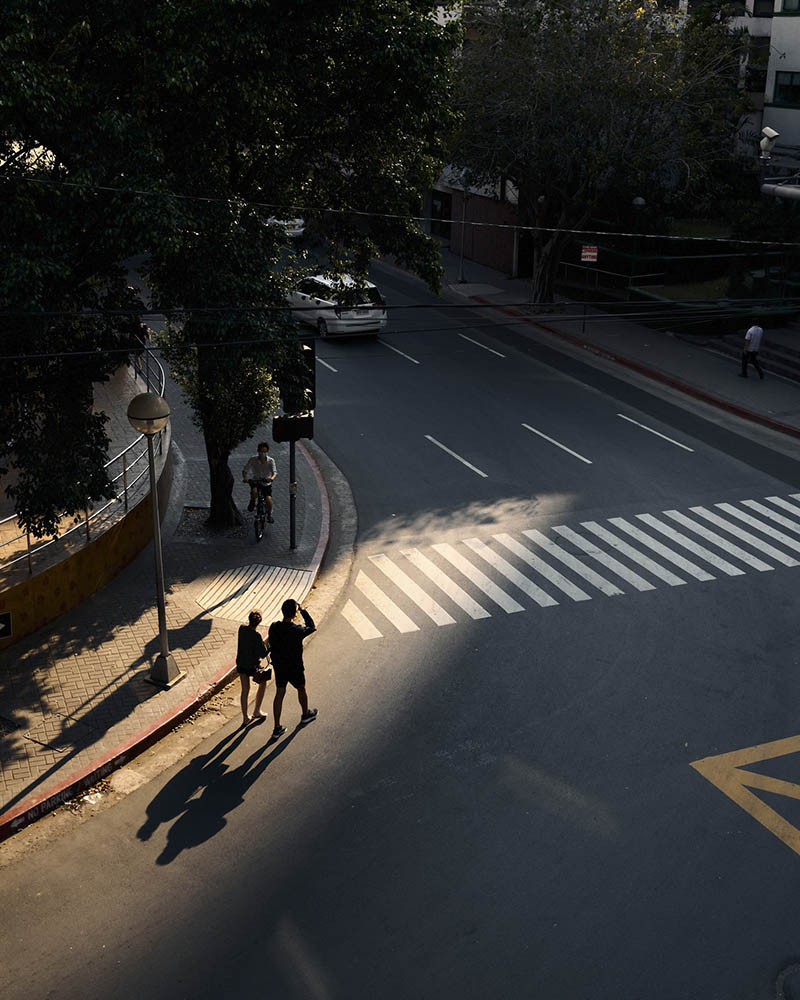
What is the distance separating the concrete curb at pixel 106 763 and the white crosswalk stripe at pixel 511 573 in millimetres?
4972

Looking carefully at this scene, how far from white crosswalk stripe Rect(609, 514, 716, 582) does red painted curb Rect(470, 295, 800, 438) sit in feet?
19.0

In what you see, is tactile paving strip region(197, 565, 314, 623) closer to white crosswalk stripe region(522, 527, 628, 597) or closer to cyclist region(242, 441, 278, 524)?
cyclist region(242, 441, 278, 524)

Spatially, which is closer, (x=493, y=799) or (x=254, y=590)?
(x=493, y=799)

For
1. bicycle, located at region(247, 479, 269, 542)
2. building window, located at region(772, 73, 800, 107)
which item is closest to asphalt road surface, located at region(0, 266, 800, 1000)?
bicycle, located at region(247, 479, 269, 542)

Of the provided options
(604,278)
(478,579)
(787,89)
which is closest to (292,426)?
(478,579)

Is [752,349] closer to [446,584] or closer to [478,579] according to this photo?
[478,579]

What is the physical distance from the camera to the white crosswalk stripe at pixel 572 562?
59.0ft

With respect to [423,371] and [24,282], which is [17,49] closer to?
[24,282]

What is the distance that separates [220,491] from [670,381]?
15461mm

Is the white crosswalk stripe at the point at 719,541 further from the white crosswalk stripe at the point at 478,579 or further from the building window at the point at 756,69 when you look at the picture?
the building window at the point at 756,69

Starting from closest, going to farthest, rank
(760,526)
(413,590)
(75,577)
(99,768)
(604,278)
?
(99,768)
(75,577)
(413,590)
(760,526)
(604,278)

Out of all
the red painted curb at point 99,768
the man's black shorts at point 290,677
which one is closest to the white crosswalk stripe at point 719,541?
the man's black shorts at point 290,677

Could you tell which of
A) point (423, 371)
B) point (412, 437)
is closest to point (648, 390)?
point (423, 371)

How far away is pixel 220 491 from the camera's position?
770 inches
